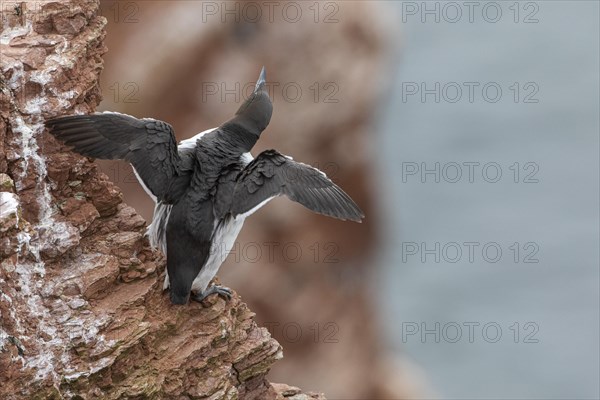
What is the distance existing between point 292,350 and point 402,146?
19.8 m

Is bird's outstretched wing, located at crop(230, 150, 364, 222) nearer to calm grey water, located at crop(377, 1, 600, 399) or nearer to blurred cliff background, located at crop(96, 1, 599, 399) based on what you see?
blurred cliff background, located at crop(96, 1, 599, 399)

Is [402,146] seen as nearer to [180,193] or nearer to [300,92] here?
[300,92]

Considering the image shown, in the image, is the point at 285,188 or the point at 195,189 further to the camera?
the point at 285,188

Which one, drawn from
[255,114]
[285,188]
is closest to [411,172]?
[255,114]

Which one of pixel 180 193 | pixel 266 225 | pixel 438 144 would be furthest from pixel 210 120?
pixel 438 144

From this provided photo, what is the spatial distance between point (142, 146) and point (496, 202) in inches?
1187

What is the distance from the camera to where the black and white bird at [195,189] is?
9.54m

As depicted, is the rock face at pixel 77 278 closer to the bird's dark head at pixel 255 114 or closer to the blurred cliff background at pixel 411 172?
the bird's dark head at pixel 255 114

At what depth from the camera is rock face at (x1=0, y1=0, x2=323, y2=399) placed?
323 inches

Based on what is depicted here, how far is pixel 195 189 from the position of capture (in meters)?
9.86

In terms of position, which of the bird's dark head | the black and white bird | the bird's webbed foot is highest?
the bird's dark head

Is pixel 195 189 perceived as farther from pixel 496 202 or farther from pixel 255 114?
pixel 496 202

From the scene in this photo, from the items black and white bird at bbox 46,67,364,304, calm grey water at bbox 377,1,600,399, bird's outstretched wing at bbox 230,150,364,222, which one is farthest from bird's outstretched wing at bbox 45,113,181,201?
calm grey water at bbox 377,1,600,399

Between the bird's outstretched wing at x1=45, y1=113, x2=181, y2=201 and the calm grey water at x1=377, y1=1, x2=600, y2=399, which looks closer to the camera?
the bird's outstretched wing at x1=45, y1=113, x2=181, y2=201
